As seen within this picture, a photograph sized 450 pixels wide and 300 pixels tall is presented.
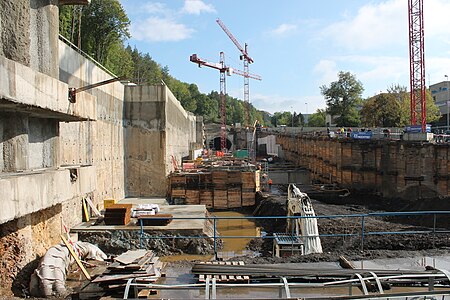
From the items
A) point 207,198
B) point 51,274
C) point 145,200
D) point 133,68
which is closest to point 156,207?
point 145,200

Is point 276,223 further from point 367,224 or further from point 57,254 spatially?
point 57,254

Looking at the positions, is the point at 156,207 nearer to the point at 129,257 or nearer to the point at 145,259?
the point at 145,259

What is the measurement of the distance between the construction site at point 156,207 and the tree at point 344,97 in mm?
45069

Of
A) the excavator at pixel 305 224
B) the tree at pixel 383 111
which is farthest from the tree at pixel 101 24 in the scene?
the tree at pixel 383 111

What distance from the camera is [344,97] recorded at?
8462 cm

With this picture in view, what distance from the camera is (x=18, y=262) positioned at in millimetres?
8172

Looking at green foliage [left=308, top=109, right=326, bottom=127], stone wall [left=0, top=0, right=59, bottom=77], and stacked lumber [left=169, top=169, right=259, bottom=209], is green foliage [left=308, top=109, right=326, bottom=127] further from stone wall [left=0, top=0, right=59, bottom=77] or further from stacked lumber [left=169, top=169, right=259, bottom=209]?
stone wall [left=0, top=0, right=59, bottom=77]

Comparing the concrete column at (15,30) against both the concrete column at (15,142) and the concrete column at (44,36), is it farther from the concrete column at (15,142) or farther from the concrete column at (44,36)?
the concrete column at (15,142)

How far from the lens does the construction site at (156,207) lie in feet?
23.1

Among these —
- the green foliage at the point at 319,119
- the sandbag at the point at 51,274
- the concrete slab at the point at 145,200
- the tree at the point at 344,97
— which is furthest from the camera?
the green foliage at the point at 319,119

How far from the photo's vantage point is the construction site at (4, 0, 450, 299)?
7.05 metres

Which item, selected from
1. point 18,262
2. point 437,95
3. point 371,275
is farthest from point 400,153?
point 437,95

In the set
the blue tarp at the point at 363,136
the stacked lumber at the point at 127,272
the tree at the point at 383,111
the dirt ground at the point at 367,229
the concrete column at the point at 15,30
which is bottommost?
the dirt ground at the point at 367,229

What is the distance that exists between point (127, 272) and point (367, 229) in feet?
50.6
